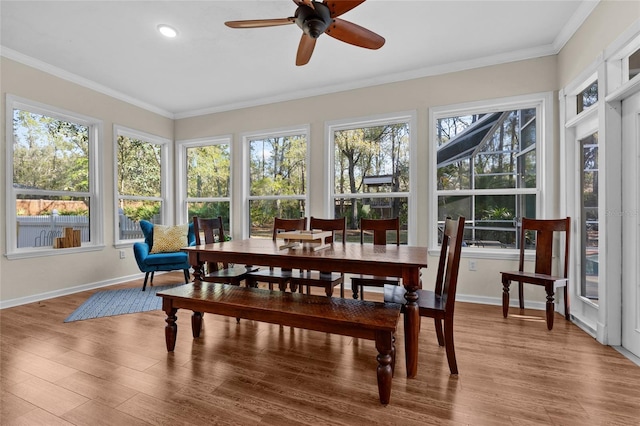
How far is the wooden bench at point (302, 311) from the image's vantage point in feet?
5.15

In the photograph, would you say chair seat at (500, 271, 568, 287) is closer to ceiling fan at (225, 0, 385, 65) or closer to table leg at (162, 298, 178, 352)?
ceiling fan at (225, 0, 385, 65)

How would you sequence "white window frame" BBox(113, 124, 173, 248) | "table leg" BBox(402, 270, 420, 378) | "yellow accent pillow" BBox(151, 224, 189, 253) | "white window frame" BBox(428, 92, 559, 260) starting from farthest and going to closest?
"white window frame" BBox(113, 124, 173, 248)
"yellow accent pillow" BBox(151, 224, 189, 253)
"white window frame" BBox(428, 92, 559, 260)
"table leg" BBox(402, 270, 420, 378)

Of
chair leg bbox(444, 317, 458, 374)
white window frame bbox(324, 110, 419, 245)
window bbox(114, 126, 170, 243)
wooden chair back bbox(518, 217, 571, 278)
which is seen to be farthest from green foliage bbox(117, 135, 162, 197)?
wooden chair back bbox(518, 217, 571, 278)

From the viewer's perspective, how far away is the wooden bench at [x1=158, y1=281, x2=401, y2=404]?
1568 mm

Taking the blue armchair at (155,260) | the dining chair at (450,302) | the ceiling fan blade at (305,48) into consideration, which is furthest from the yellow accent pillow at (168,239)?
the dining chair at (450,302)

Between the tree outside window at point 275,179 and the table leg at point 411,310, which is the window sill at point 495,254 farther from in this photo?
the tree outside window at point 275,179

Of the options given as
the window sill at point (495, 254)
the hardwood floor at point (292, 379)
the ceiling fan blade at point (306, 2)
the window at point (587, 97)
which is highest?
the ceiling fan blade at point (306, 2)

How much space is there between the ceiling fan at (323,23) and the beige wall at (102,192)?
3.05 metres

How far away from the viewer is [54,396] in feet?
5.54

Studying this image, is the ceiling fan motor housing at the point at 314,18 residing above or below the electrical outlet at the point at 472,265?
above

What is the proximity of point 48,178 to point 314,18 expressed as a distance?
388 cm

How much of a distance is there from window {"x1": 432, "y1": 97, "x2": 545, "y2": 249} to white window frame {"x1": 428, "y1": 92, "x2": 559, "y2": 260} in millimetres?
11

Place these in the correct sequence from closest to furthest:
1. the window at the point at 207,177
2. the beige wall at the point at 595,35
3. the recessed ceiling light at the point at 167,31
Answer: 1. the beige wall at the point at 595,35
2. the recessed ceiling light at the point at 167,31
3. the window at the point at 207,177

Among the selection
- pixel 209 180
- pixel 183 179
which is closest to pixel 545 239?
pixel 209 180
